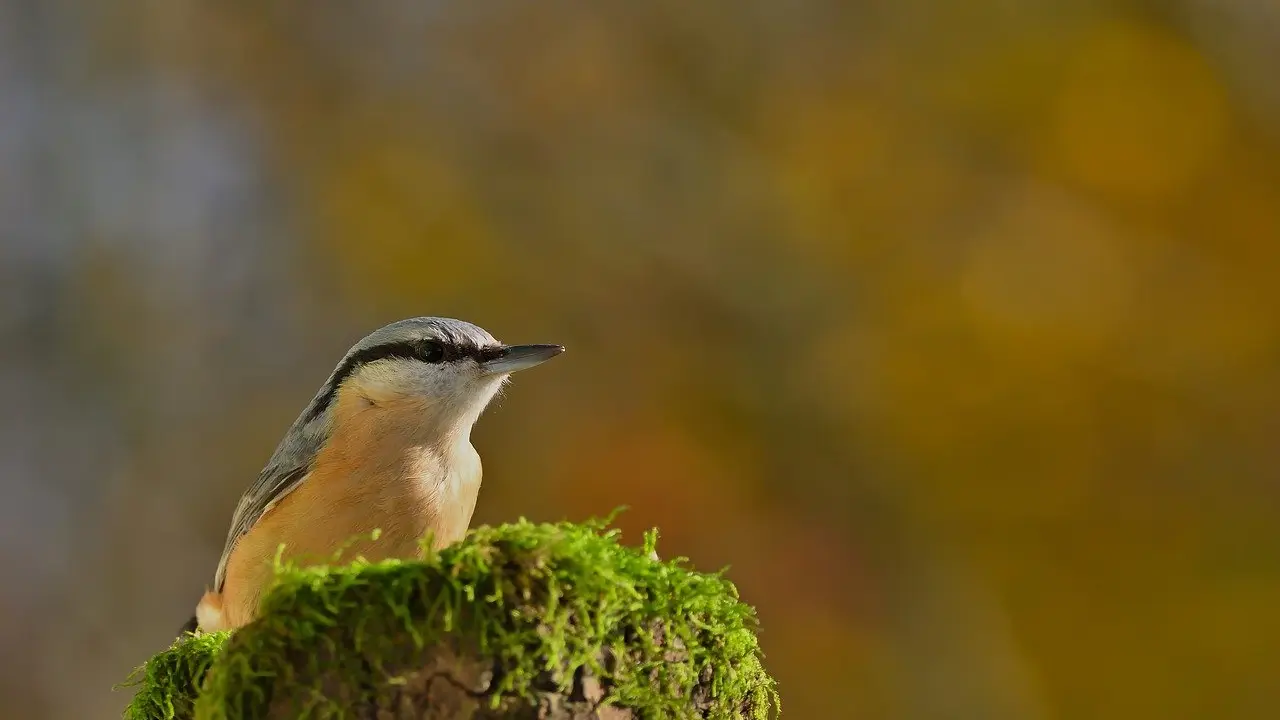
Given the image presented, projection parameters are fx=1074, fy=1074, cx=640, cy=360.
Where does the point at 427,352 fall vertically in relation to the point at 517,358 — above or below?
below

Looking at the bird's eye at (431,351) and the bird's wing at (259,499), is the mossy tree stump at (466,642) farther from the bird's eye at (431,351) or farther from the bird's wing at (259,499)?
the bird's eye at (431,351)

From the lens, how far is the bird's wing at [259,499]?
2717 millimetres

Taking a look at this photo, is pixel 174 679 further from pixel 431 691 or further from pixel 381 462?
pixel 431 691

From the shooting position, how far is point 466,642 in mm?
1482

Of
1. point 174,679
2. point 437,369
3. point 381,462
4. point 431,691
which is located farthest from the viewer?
point 437,369

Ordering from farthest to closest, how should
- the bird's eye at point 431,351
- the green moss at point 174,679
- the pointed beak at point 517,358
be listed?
1. the bird's eye at point 431,351
2. the pointed beak at point 517,358
3. the green moss at point 174,679

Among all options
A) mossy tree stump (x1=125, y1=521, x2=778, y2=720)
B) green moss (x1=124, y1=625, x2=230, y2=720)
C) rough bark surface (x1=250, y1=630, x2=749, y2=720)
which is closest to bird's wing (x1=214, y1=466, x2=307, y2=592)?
green moss (x1=124, y1=625, x2=230, y2=720)

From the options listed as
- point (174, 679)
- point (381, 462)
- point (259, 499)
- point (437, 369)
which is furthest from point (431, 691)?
point (259, 499)

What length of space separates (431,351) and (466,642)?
4.65ft

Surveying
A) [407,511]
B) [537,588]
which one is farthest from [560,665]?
[407,511]

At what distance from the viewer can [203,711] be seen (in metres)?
1.57

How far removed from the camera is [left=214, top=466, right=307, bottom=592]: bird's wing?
272 cm

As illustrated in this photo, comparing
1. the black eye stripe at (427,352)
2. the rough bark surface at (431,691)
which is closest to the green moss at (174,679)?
the rough bark surface at (431,691)

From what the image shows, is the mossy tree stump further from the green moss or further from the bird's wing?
the bird's wing
